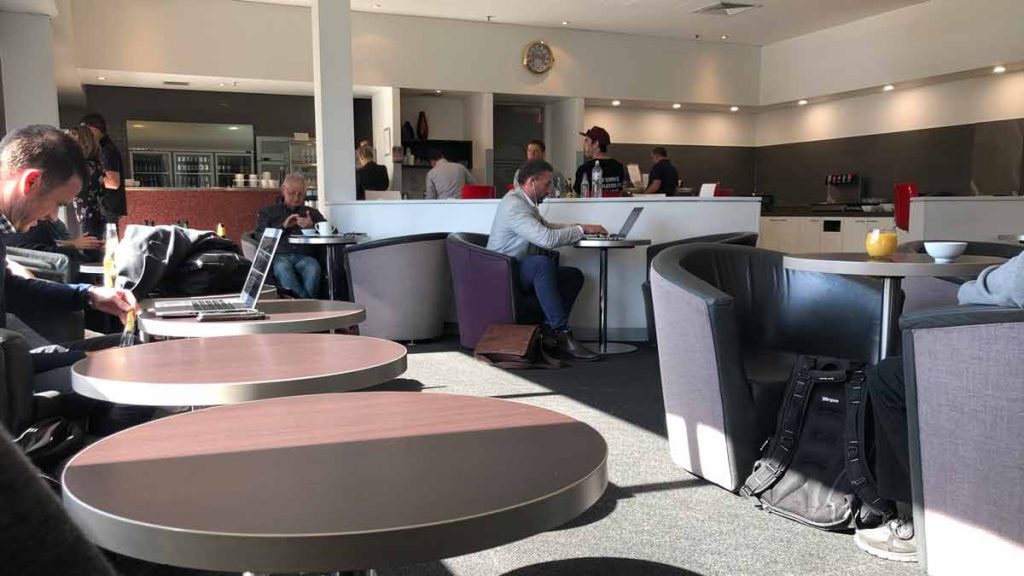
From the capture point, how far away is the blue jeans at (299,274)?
6.18 meters

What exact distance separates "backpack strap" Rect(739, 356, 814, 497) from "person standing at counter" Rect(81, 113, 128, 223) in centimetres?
514

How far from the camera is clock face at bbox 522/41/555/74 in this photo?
1044 centimetres

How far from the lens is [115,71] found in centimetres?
909

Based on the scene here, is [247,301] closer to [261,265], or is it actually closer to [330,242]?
[261,265]

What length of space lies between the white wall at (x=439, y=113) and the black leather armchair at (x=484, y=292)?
17.9 feet

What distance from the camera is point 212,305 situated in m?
2.46

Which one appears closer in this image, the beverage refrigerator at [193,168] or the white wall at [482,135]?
the white wall at [482,135]

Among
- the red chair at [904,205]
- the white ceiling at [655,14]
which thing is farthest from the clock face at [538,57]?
the red chair at [904,205]

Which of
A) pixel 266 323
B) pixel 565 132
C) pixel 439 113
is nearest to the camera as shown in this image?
pixel 266 323

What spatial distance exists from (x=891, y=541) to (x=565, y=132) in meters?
9.22

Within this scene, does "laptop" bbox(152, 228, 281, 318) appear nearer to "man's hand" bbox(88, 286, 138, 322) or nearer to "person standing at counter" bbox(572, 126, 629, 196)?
"man's hand" bbox(88, 286, 138, 322)

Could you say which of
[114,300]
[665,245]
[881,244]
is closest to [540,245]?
[665,245]

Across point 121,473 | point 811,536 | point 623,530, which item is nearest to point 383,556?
point 121,473

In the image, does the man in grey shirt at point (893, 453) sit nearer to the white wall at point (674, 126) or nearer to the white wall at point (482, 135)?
the white wall at point (482, 135)
